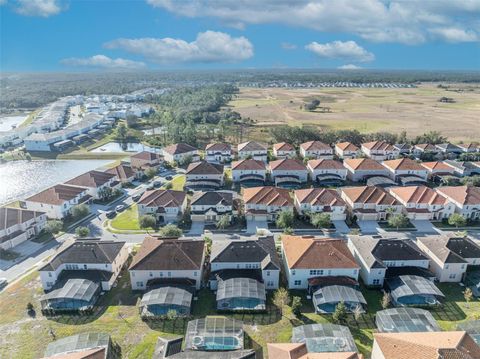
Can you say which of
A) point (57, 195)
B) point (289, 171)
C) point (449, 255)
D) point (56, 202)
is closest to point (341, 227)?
point (449, 255)

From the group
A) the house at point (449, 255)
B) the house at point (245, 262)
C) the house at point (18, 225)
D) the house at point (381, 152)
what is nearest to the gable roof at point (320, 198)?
the house at point (449, 255)

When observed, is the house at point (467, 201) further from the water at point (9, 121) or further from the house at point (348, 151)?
the water at point (9, 121)

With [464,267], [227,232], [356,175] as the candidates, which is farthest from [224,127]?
[464,267]

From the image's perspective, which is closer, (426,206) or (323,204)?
(323,204)

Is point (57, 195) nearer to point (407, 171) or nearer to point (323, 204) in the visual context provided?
point (323, 204)

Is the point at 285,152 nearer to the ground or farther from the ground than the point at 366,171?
farther from the ground

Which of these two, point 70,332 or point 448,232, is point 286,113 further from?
point 70,332
